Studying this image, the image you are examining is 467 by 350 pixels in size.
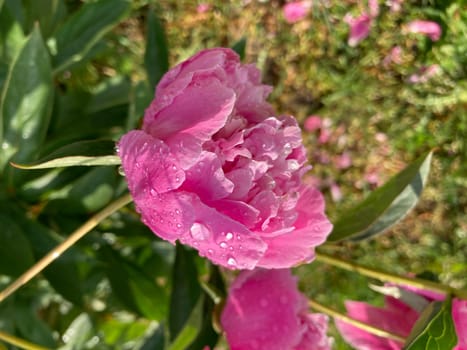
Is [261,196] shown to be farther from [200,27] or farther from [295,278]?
[200,27]

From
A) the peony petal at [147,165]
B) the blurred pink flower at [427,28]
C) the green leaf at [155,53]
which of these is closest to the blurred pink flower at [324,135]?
the blurred pink flower at [427,28]

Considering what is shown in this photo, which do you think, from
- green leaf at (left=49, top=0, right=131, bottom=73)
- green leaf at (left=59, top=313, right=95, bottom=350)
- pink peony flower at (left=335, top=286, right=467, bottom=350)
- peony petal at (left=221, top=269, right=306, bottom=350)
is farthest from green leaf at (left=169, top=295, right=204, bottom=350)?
green leaf at (left=49, top=0, right=131, bottom=73)

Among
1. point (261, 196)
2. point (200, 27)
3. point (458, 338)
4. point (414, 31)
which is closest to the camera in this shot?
point (261, 196)

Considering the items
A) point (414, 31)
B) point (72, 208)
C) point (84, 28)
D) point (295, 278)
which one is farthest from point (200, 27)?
point (295, 278)

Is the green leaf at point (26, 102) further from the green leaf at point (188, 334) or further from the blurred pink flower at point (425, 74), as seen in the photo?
the blurred pink flower at point (425, 74)

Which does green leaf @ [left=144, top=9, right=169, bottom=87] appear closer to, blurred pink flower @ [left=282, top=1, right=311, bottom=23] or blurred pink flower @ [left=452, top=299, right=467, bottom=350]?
blurred pink flower @ [left=452, top=299, right=467, bottom=350]
